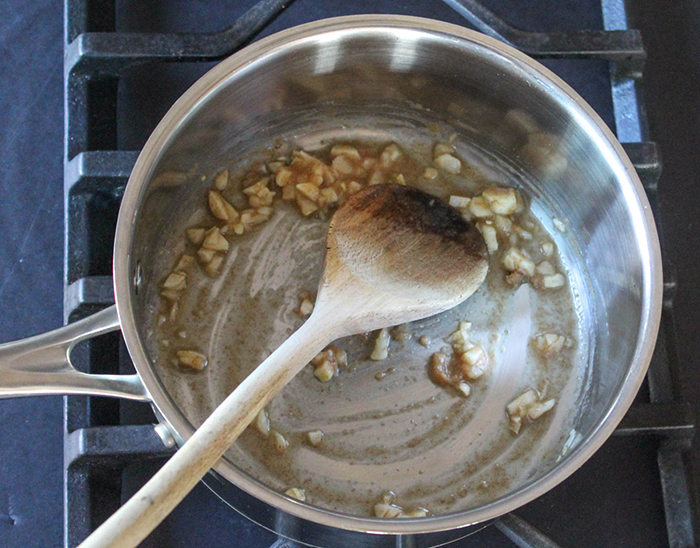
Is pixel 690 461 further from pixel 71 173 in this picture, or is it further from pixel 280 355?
pixel 71 173

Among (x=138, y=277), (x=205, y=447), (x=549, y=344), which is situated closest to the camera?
(x=205, y=447)

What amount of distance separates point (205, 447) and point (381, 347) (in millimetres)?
256

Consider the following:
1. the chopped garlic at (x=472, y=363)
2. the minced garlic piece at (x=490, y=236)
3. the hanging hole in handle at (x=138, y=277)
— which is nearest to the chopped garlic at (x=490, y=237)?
the minced garlic piece at (x=490, y=236)

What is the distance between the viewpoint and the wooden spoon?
625 millimetres

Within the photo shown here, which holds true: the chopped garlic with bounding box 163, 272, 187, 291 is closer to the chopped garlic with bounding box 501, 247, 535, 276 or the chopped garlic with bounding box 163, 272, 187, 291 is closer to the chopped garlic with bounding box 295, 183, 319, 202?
the chopped garlic with bounding box 295, 183, 319, 202

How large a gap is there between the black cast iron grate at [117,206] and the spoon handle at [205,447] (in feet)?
0.33

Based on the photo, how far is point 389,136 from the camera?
0.81 meters

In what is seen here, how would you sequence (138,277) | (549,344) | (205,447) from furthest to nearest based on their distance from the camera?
1. (549,344)
2. (138,277)
3. (205,447)

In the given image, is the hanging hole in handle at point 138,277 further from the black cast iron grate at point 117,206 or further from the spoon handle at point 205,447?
the spoon handle at point 205,447

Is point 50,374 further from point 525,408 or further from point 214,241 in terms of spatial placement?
point 525,408

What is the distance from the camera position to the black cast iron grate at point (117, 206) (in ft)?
1.98

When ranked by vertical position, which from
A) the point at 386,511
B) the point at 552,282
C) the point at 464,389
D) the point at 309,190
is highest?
the point at 309,190

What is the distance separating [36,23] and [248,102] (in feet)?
0.81

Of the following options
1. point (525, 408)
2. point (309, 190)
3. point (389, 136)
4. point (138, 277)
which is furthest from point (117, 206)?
point (525, 408)
